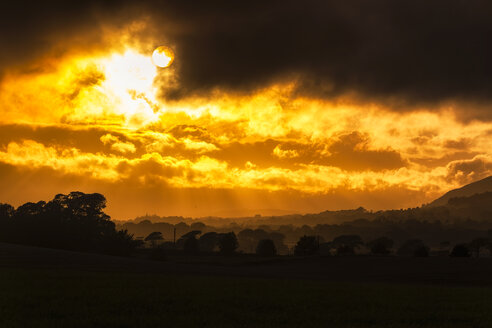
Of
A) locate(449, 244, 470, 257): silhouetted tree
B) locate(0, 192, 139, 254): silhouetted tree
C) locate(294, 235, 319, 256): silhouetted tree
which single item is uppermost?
locate(0, 192, 139, 254): silhouetted tree

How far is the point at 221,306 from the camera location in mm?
27609

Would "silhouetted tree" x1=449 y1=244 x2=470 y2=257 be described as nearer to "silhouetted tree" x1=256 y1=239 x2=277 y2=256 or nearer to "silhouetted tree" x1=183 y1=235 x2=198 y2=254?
"silhouetted tree" x1=256 y1=239 x2=277 y2=256

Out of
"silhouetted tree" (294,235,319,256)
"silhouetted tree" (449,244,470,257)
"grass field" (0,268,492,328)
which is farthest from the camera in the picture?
"silhouetted tree" (294,235,319,256)

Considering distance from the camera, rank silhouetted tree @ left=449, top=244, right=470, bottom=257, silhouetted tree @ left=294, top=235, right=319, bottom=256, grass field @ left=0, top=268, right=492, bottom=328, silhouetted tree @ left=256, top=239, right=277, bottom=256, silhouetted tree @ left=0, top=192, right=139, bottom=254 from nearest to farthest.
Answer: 1. grass field @ left=0, top=268, right=492, bottom=328
2. silhouetted tree @ left=449, top=244, right=470, bottom=257
3. silhouetted tree @ left=0, top=192, right=139, bottom=254
4. silhouetted tree @ left=256, top=239, right=277, bottom=256
5. silhouetted tree @ left=294, top=235, right=319, bottom=256

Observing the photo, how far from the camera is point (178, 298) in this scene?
1203 inches

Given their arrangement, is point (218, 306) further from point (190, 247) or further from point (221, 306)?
point (190, 247)

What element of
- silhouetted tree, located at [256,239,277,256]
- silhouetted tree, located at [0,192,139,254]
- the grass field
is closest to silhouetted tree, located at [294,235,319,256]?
silhouetted tree, located at [256,239,277,256]

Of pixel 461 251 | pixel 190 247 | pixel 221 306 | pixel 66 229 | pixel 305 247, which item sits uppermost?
pixel 66 229

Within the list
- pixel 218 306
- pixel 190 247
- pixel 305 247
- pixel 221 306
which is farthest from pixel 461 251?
pixel 218 306

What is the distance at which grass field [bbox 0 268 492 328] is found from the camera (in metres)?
22.6

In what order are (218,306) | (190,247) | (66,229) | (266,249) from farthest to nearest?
(190,247), (266,249), (66,229), (218,306)

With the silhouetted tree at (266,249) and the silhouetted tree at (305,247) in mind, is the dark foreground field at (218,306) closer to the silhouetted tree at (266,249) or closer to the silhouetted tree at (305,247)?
the silhouetted tree at (266,249)

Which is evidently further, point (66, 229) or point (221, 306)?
point (66, 229)

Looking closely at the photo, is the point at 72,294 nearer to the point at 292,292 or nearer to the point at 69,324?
the point at 69,324
